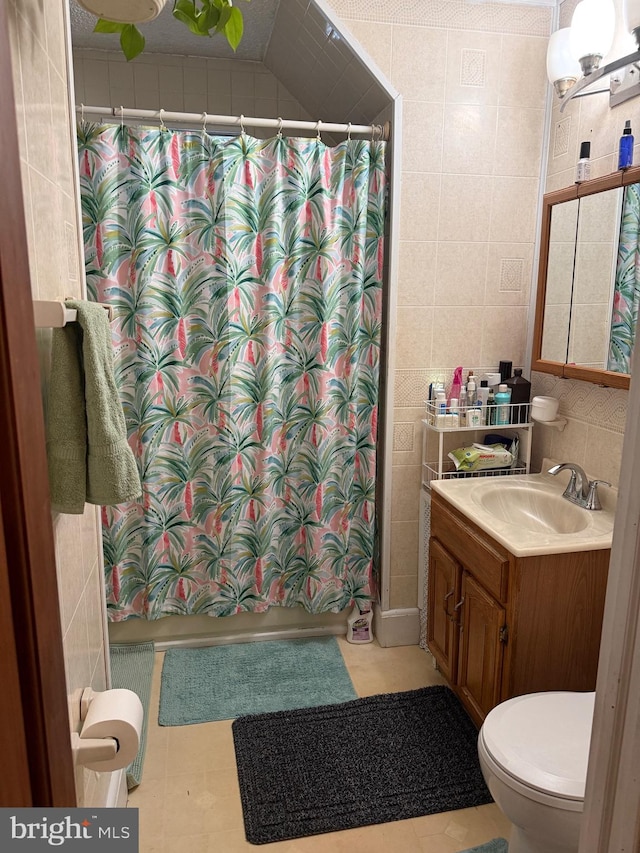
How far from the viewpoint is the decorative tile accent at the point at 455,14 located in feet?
7.17

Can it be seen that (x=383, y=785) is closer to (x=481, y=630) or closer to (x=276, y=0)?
(x=481, y=630)

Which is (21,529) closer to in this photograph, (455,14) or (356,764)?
(356,764)

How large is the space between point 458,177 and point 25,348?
208 centimetres

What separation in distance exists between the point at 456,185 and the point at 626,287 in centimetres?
80

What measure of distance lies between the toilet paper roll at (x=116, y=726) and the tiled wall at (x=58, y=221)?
1.7 inches

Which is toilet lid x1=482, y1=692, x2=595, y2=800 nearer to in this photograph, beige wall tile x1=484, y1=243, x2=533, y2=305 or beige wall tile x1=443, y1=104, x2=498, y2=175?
beige wall tile x1=484, y1=243, x2=533, y2=305

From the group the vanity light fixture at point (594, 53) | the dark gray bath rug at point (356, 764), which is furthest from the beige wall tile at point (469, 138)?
the dark gray bath rug at point (356, 764)

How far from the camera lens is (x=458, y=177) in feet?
7.77

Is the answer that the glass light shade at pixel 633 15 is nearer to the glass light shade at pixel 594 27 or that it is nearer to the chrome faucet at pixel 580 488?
the glass light shade at pixel 594 27

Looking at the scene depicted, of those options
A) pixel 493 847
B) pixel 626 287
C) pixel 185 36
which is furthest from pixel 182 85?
pixel 493 847

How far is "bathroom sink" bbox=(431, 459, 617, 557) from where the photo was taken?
1.77 m

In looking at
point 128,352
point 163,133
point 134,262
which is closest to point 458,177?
point 163,133

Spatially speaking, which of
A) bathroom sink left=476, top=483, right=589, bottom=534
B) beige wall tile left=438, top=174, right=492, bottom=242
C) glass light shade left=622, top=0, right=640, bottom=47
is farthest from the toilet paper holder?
glass light shade left=622, top=0, right=640, bottom=47

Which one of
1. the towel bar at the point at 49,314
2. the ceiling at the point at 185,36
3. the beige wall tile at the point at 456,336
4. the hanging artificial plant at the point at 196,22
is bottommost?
the beige wall tile at the point at 456,336
